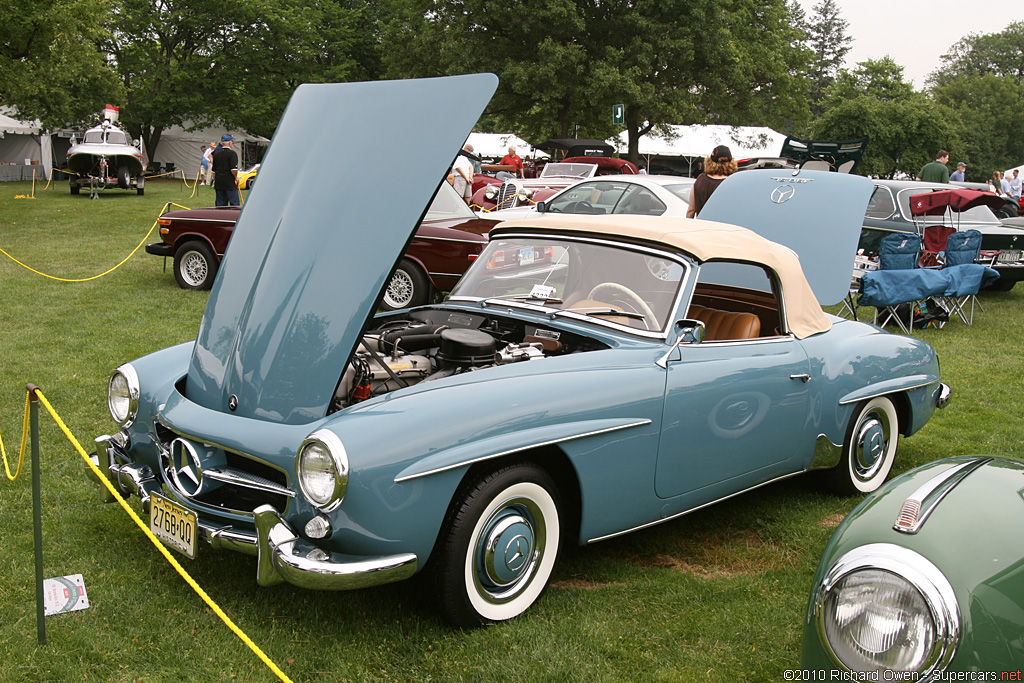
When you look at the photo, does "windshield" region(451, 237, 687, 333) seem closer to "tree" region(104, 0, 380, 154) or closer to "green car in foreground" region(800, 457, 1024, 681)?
"green car in foreground" region(800, 457, 1024, 681)

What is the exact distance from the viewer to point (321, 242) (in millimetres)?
3621

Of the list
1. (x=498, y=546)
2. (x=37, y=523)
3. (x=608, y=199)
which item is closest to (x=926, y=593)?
(x=498, y=546)

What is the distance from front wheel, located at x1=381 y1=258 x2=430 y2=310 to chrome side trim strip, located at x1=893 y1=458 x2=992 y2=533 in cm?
782

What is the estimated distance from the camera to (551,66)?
27.2 metres

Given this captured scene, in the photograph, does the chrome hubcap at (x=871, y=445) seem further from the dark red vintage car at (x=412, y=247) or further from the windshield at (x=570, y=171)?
the windshield at (x=570, y=171)

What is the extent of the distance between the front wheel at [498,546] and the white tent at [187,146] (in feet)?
132

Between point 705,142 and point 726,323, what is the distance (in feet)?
120

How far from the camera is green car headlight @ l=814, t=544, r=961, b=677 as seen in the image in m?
1.87

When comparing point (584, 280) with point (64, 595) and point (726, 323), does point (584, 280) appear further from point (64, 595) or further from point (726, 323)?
point (64, 595)

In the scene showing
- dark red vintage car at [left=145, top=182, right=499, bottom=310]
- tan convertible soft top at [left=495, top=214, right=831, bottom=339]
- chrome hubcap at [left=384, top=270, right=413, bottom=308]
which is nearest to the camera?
tan convertible soft top at [left=495, top=214, right=831, bottom=339]

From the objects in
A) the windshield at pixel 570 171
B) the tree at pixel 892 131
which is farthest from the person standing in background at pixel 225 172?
the tree at pixel 892 131

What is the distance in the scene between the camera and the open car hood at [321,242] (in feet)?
11.2

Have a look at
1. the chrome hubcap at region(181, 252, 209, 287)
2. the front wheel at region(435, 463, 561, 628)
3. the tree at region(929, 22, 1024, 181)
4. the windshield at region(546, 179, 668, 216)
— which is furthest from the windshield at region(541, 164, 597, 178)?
the tree at region(929, 22, 1024, 181)

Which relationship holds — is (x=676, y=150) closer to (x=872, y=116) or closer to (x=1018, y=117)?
(x=872, y=116)
